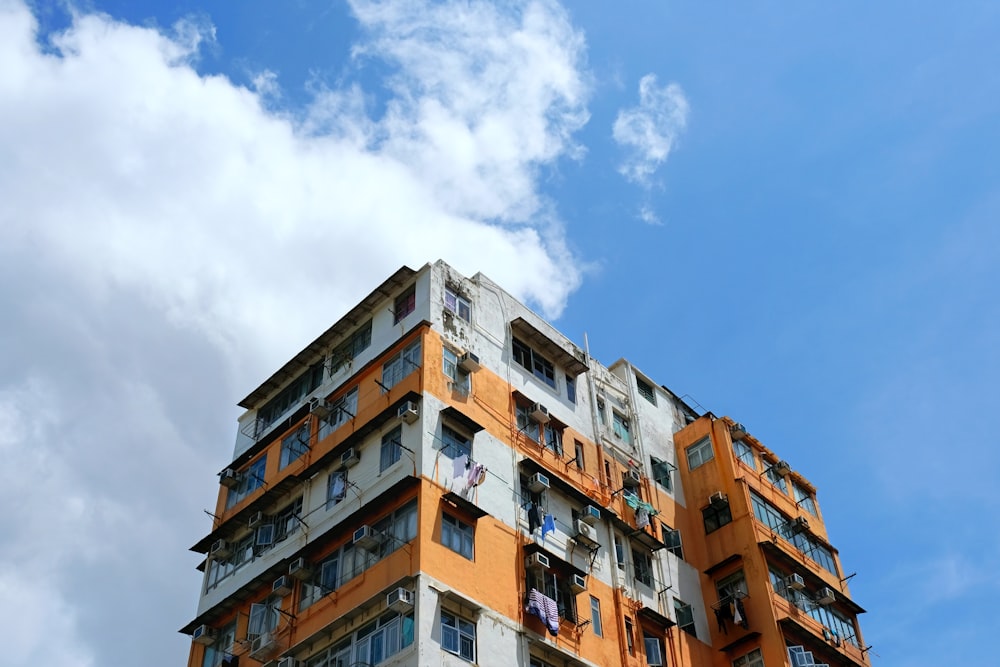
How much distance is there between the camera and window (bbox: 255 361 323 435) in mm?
35844

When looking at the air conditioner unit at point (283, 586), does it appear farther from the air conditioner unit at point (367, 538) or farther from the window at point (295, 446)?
the window at point (295, 446)

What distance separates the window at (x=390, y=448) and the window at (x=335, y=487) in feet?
4.60

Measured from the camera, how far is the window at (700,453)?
126ft

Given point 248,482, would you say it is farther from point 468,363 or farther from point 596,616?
point 596,616

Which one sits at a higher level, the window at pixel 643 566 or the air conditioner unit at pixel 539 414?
the air conditioner unit at pixel 539 414

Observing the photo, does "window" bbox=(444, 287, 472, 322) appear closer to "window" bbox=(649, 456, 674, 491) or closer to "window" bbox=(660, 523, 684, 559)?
"window" bbox=(649, 456, 674, 491)

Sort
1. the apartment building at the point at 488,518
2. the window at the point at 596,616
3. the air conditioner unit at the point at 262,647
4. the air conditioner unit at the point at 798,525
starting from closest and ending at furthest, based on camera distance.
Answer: the apartment building at the point at 488,518, the air conditioner unit at the point at 262,647, the window at the point at 596,616, the air conditioner unit at the point at 798,525

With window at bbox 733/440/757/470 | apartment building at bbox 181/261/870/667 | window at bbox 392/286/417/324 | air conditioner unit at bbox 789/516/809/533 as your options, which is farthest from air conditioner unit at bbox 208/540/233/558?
air conditioner unit at bbox 789/516/809/533

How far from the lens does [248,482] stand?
34.9m

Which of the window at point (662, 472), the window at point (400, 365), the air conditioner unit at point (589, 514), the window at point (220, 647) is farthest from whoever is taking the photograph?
the window at point (662, 472)

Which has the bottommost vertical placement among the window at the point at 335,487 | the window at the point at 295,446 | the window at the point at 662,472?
the window at the point at 335,487

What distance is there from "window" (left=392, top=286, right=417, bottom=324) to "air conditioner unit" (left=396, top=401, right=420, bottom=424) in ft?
14.2

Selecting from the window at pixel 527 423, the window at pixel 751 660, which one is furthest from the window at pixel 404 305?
the window at pixel 751 660

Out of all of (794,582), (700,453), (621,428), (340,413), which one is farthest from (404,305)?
(794,582)
